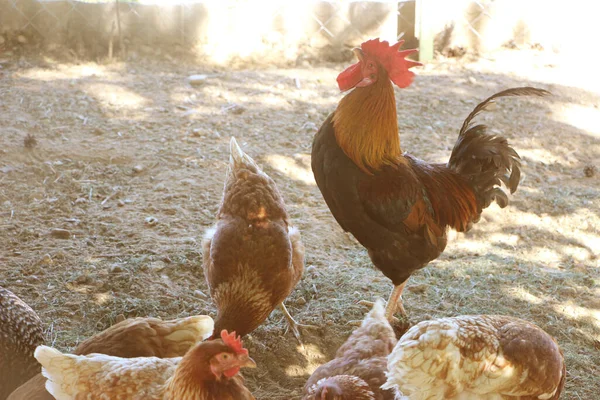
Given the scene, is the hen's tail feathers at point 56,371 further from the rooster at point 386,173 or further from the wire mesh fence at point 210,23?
the wire mesh fence at point 210,23

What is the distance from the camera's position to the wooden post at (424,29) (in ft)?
25.1

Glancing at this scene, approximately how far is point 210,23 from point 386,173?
483 centimetres

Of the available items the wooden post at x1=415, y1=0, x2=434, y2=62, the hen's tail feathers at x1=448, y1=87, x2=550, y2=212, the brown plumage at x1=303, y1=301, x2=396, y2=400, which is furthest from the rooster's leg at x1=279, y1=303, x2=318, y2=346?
the wooden post at x1=415, y1=0, x2=434, y2=62

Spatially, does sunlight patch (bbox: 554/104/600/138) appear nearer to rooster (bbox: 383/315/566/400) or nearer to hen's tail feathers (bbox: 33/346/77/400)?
rooster (bbox: 383/315/566/400)

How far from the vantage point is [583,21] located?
319 inches

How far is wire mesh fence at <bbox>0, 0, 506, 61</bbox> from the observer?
24.2ft

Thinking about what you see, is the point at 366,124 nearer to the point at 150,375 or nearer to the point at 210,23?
the point at 150,375

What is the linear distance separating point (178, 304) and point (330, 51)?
198 inches

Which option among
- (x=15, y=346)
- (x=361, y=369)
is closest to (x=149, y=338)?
(x=15, y=346)

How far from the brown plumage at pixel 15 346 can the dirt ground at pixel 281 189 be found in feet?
1.93

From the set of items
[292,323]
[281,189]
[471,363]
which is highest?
[471,363]

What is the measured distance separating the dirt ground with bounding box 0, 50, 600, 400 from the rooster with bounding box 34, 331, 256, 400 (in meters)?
0.98

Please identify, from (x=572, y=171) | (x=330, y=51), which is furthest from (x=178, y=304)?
(x=330, y=51)

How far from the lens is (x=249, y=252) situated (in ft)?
10.7
